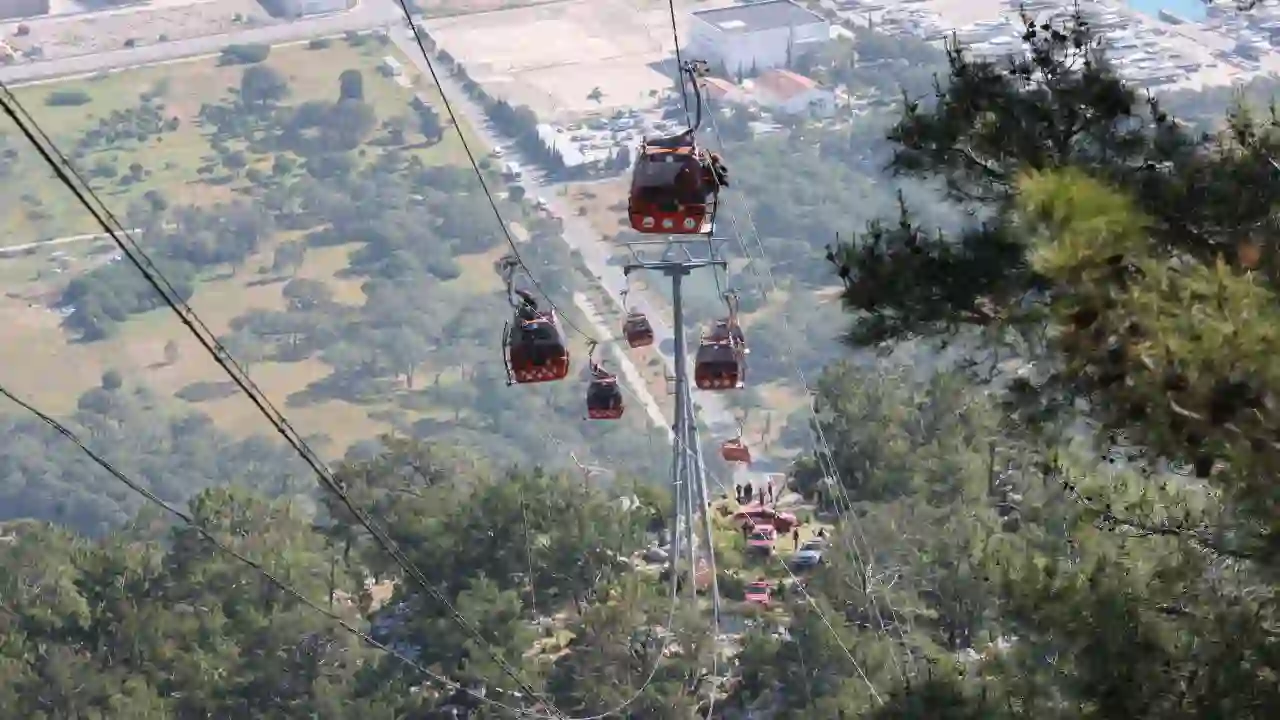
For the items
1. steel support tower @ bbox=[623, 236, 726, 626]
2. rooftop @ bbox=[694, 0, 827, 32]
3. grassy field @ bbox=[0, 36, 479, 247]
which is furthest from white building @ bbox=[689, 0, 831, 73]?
steel support tower @ bbox=[623, 236, 726, 626]

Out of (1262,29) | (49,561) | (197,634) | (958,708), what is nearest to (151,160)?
(1262,29)

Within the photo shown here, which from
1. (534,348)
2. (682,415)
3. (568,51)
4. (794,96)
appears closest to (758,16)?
(794,96)

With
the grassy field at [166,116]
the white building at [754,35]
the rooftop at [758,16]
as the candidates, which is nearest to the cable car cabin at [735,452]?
the grassy field at [166,116]

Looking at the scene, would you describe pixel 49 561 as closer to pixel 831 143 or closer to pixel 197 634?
pixel 197 634

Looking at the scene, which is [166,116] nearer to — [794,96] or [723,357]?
[794,96]

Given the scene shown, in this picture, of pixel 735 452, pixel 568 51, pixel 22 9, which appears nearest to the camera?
pixel 735 452

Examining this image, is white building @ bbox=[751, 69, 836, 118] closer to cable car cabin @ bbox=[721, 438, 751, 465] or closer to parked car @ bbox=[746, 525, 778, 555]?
parked car @ bbox=[746, 525, 778, 555]
